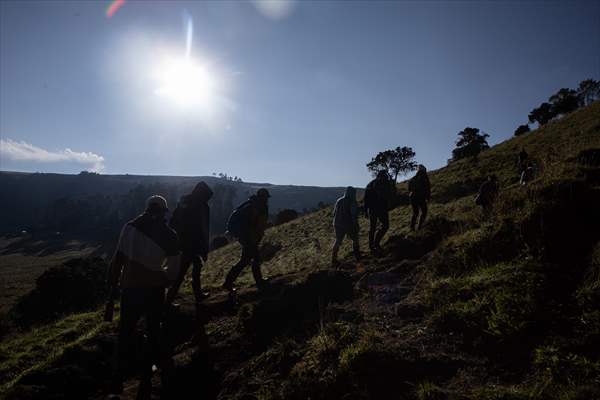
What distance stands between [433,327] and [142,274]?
3.52m

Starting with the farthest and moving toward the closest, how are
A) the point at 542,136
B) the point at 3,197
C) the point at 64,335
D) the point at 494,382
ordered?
the point at 3,197, the point at 542,136, the point at 64,335, the point at 494,382

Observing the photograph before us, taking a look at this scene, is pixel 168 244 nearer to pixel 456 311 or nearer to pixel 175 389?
pixel 175 389

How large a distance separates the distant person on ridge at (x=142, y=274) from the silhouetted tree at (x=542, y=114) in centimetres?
7067

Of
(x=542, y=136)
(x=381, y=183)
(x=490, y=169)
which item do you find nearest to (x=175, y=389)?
(x=381, y=183)

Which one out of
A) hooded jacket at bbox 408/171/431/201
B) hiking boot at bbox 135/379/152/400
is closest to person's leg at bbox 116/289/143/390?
hiking boot at bbox 135/379/152/400

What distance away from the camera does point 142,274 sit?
4.00 meters

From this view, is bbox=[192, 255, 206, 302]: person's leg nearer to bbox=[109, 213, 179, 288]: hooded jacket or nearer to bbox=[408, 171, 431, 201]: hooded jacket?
bbox=[109, 213, 179, 288]: hooded jacket

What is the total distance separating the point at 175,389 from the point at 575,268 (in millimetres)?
4899

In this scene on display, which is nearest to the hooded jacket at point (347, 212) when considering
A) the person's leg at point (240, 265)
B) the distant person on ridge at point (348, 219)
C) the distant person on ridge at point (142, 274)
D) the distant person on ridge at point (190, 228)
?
the distant person on ridge at point (348, 219)

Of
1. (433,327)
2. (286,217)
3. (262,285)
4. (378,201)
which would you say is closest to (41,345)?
(262,285)

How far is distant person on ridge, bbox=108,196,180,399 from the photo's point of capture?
13.1 feet

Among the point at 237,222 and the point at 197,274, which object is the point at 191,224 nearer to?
the point at 237,222

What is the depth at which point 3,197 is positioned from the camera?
172 metres

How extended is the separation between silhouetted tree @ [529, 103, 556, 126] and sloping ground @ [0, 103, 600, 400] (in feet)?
213
